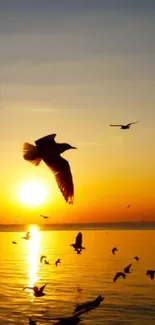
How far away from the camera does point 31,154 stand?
40.6 feet

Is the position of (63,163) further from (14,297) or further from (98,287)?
(98,287)

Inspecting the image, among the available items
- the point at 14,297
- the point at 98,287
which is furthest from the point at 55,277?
the point at 14,297

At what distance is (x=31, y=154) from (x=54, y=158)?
92cm

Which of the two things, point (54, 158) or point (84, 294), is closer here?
point (54, 158)

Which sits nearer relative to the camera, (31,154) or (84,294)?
(31,154)

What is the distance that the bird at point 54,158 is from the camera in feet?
40.3

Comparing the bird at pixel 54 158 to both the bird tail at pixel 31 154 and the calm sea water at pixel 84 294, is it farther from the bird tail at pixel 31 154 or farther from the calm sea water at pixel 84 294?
the calm sea water at pixel 84 294

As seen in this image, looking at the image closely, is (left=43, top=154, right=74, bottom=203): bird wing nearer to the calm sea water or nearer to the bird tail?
the bird tail

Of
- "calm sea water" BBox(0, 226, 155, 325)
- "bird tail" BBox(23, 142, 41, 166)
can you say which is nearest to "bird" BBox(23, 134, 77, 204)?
"bird tail" BBox(23, 142, 41, 166)

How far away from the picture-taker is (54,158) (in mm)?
13141

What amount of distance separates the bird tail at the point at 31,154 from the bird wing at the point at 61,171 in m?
0.43

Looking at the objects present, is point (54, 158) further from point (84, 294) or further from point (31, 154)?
point (84, 294)

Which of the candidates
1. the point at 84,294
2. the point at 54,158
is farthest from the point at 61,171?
the point at 84,294

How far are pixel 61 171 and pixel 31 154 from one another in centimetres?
119
